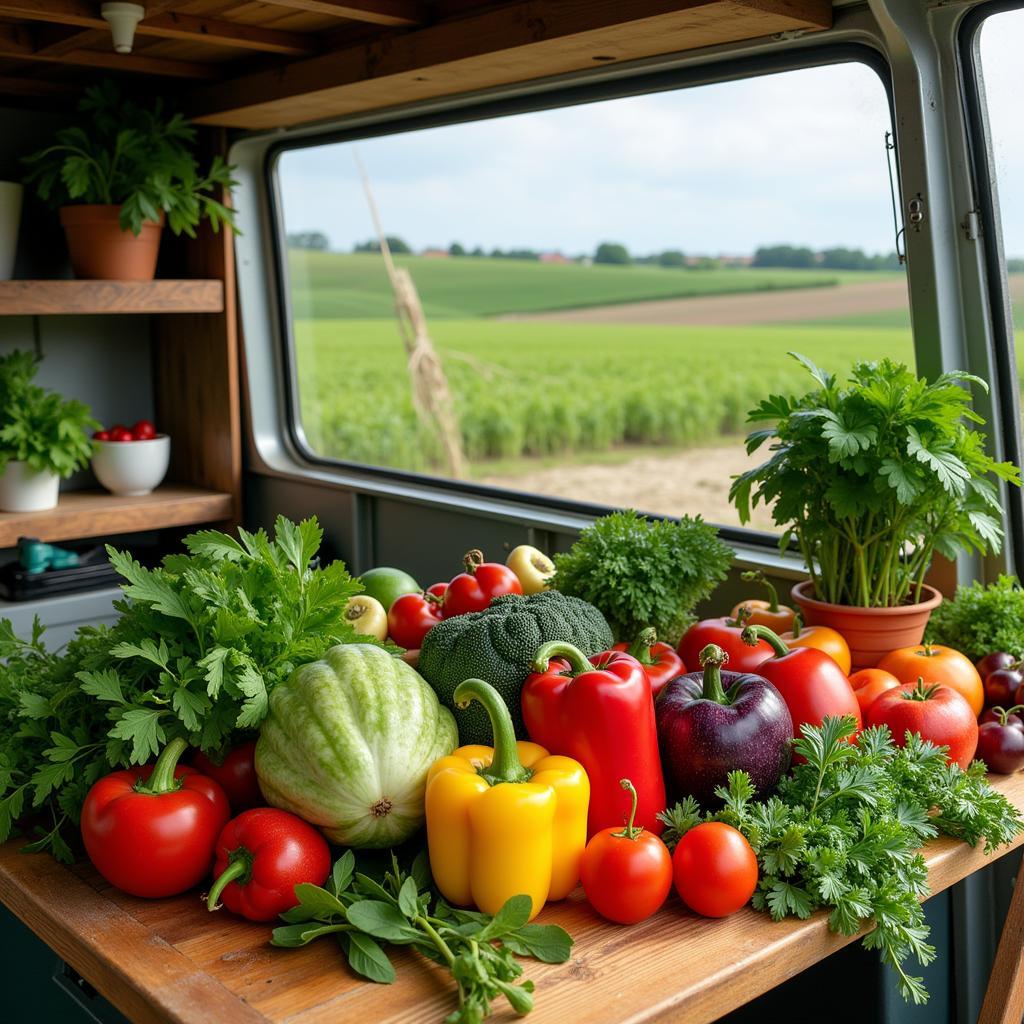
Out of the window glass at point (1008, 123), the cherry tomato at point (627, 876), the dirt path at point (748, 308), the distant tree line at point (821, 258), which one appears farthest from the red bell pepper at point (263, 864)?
the distant tree line at point (821, 258)

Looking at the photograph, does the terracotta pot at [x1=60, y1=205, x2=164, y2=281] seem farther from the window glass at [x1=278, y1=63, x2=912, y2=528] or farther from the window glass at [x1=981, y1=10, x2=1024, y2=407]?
the window glass at [x1=278, y1=63, x2=912, y2=528]

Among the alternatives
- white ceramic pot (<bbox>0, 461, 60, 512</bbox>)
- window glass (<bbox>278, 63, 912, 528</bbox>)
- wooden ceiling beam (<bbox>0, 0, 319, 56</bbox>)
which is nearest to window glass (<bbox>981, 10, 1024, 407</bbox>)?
wooden ceiling beam (<bbox>0, 0, 319, 56</bbox>)

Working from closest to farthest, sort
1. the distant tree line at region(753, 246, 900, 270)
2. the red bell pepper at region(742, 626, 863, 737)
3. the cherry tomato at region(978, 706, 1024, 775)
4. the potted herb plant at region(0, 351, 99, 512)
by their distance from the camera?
the red bell pepper at region(742, 626, 863, 737) < the cherry tomato at region(978, 706, 1024, 775) < the potted herb plant at region(0, 351, 99, 512) < the distant tree line at region(753, 246, 900, 270)

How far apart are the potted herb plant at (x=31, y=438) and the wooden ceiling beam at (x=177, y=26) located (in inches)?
41.1

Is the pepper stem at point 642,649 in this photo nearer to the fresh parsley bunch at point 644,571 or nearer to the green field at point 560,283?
the fresh parsley bunch at point 644,571

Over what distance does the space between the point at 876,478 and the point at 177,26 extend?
195 centimetres

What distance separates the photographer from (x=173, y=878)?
1.38 meters

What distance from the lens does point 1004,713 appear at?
5.92 ft

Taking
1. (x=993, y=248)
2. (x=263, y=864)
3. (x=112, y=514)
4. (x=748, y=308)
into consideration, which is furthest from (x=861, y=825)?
(x=748, y=308)

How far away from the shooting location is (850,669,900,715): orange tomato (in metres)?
1.78

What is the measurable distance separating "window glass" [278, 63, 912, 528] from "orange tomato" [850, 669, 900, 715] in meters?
12.4

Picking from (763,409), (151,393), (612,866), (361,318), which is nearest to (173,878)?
(612,866)

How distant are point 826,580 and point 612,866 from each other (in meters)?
0.92

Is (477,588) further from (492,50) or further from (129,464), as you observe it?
(129,464)
